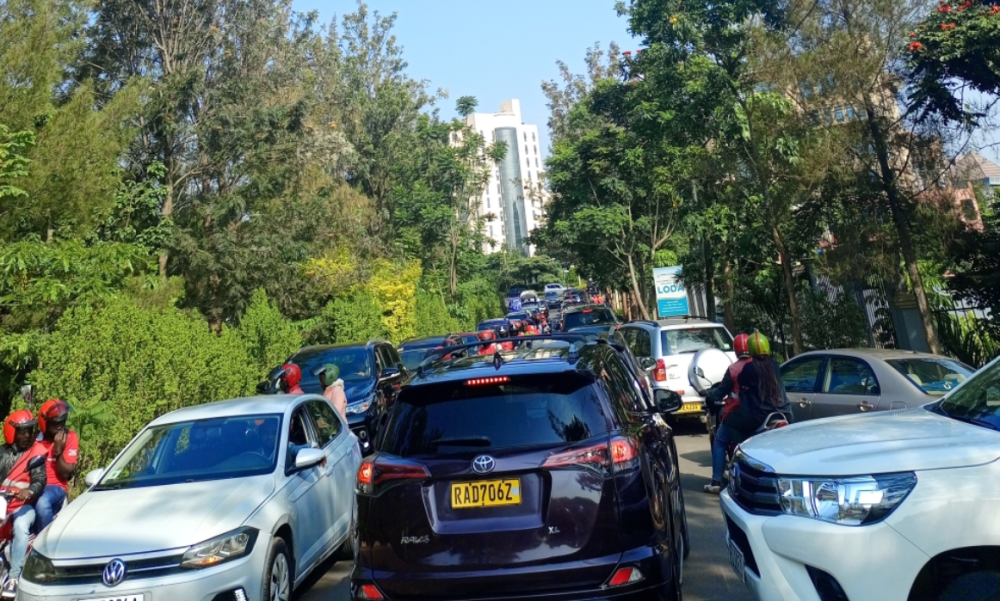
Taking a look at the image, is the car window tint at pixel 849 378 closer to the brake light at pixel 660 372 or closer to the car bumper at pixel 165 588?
the brake light at pixel 660 372

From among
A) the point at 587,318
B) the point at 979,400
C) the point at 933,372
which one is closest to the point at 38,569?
the point at 979,400

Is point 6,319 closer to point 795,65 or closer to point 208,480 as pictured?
point 208,480

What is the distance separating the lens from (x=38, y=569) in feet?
17.9

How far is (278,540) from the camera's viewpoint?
593cm

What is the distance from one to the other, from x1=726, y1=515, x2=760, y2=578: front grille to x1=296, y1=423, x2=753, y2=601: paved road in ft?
4.05

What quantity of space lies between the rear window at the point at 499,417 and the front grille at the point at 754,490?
0.87m

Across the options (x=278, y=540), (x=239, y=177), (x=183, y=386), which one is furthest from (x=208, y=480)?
(x=239, y=177)

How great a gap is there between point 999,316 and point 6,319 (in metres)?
14.2

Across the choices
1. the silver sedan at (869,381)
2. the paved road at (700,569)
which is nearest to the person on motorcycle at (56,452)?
the paved road at (700,569)

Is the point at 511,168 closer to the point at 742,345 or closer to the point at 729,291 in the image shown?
the point at 729,291

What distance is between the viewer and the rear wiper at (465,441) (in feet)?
14.4

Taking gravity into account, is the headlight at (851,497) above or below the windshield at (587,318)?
below

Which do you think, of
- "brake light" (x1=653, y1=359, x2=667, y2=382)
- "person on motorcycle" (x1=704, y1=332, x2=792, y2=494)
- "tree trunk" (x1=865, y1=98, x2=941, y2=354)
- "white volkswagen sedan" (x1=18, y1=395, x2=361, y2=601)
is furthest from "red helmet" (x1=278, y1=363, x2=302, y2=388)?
"tree trunk" (x1=865, y1=98, x2=941, y2=354)

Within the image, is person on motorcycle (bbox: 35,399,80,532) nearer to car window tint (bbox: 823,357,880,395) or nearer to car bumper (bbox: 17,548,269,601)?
car bumper (bbox: 17,548,269,601)
